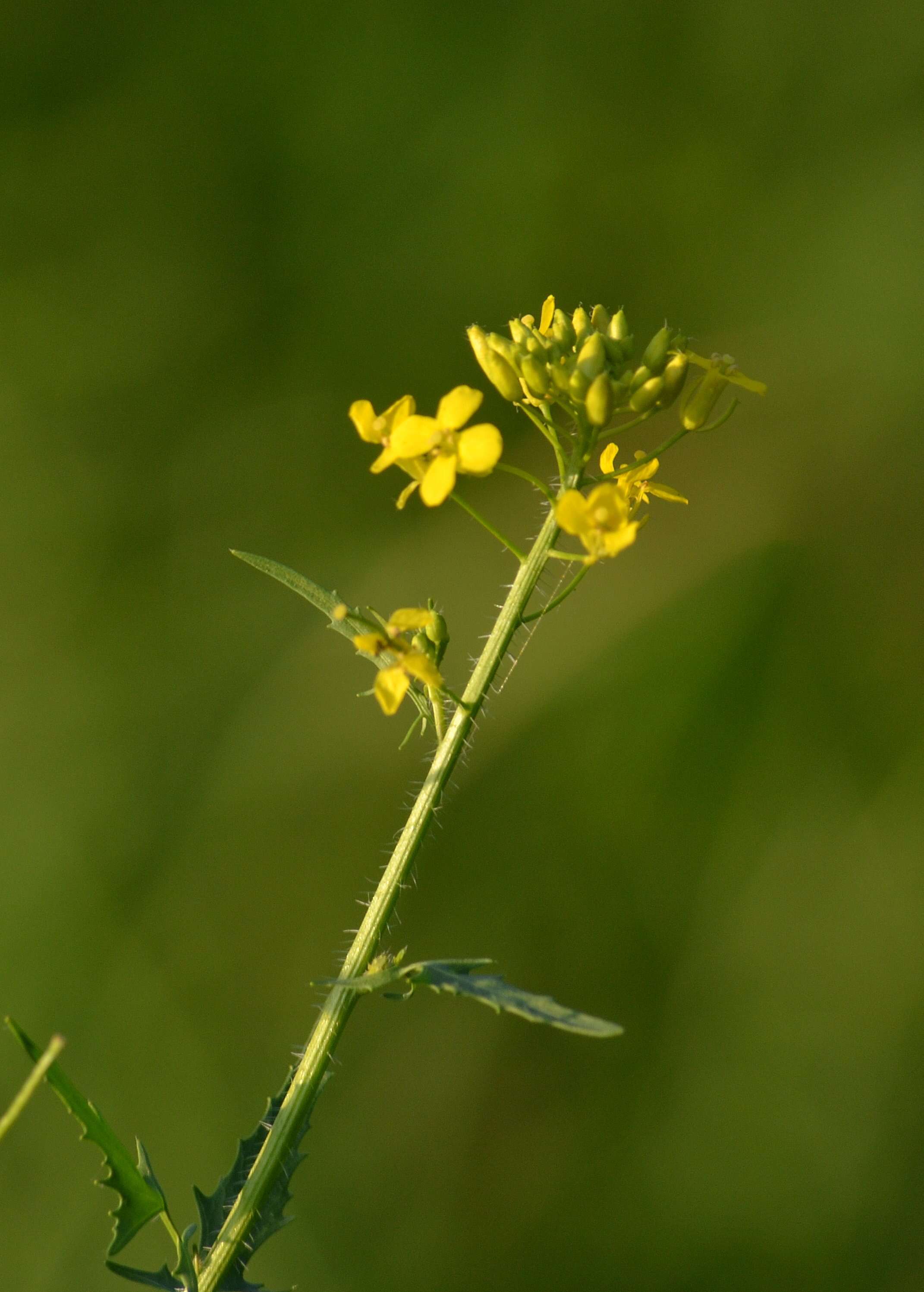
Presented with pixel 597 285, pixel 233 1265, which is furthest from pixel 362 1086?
pixel 597 285

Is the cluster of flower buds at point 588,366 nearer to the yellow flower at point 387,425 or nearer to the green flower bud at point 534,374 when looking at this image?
the green flower bud at point 534,374

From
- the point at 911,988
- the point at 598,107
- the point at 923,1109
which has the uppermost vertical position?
the point at 598,107

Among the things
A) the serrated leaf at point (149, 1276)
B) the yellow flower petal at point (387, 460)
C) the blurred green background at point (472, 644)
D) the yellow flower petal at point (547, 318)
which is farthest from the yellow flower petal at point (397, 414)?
the blurred green background at point (472, 644)

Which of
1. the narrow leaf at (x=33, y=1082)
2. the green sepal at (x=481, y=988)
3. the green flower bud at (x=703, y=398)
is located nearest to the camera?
the narrow leaf at (x=33, y=1082)

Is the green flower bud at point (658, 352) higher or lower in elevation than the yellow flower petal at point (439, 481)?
higher

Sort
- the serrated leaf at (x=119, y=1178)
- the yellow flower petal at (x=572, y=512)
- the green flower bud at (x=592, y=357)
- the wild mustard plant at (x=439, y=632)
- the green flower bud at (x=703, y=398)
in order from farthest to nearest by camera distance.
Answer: the green flower bud at (x=703, y=398), the green flower bud at (x=592, y=357), the yellow flower petal at (x=572, y=512), the wild mustard plant at (x=439, y=632), the serrated leaf at (x=119, y=1178)

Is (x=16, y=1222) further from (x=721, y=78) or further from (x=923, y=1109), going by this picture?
(x=721, y=78)

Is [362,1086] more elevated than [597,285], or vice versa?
[597,285]
